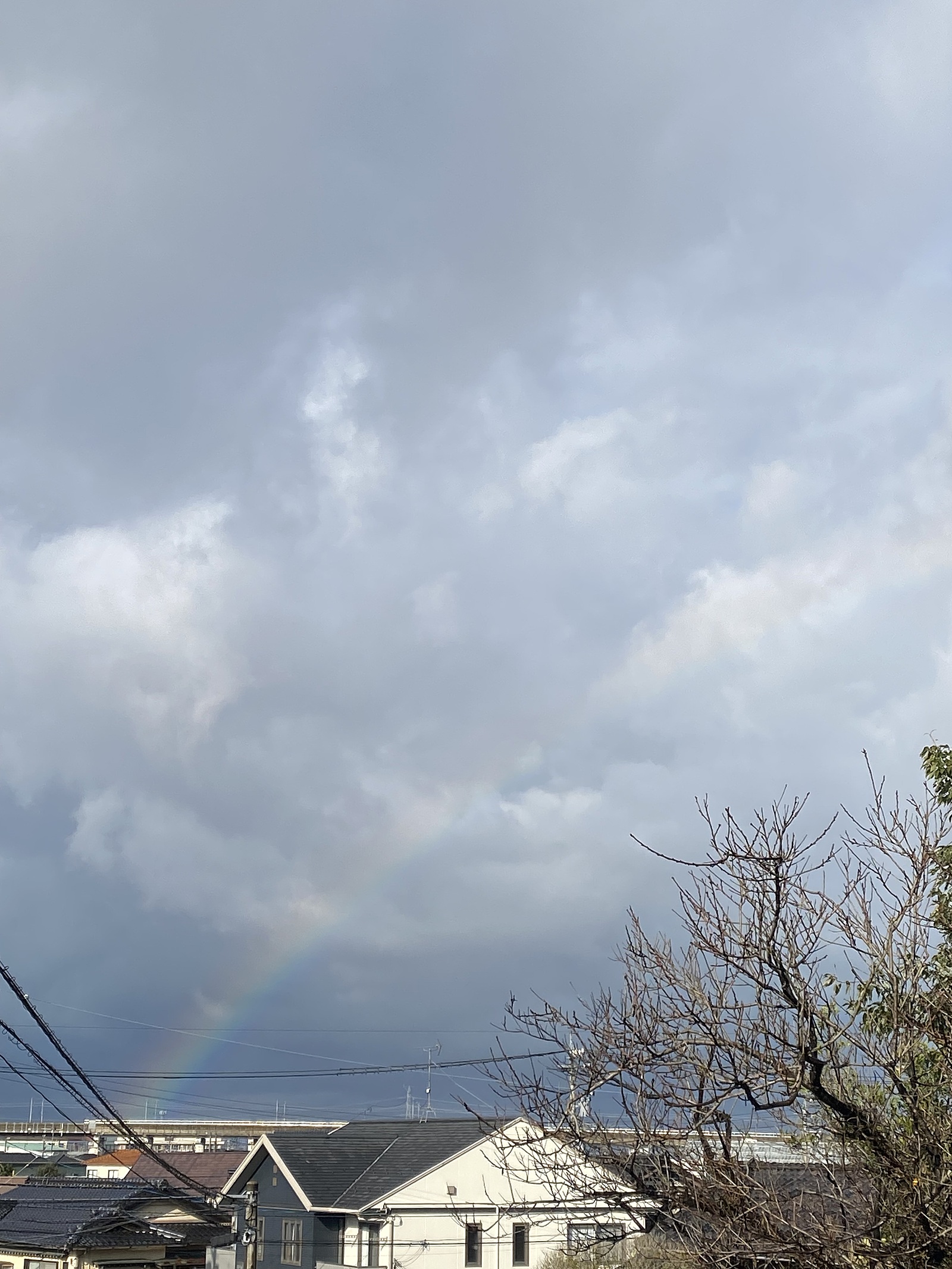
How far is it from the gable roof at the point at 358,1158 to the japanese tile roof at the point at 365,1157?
0.03 meters

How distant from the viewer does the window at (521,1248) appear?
140ft

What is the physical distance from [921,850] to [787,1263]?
284 cm

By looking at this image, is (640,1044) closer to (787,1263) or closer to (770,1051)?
(770,1051)

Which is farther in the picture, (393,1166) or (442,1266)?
(393,1166)

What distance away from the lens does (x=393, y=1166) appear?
149ft

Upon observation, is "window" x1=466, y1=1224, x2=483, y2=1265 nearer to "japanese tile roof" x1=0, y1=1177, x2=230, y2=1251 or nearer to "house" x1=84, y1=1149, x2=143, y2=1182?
"japanese tile roof" x1=0, y1=1177, x2=230, y2=1251

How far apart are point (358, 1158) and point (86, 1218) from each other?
1832 centimetres

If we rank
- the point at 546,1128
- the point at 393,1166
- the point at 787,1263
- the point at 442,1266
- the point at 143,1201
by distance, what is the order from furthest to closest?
1. the point at 393,1166
2. the point at 442,1266
3. the point at 143,1201
4. the point at 546,1128
5. the point at 787,1263

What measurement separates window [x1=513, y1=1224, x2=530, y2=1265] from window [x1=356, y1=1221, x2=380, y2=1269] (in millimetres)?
4846

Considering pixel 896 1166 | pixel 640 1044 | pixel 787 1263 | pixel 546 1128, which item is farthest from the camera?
pixel 546 1128

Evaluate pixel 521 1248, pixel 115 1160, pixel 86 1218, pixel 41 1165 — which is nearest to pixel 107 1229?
pixel 86 1218

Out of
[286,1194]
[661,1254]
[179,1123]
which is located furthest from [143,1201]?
[179,1123]

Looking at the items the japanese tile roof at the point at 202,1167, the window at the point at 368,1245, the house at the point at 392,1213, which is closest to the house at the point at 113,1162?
the japanese tile roof at the point at 202,1167

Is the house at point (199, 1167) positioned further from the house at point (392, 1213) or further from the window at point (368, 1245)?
the window at point (368, 1245)
